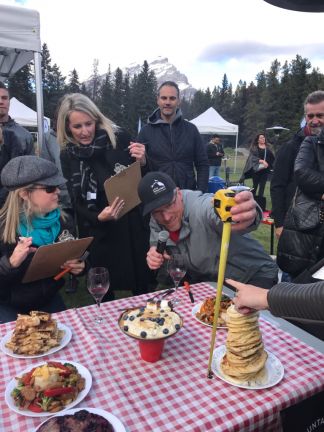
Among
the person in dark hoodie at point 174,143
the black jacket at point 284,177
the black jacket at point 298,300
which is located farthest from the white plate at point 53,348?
the black jacket at point 284,177

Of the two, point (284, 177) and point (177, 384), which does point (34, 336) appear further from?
point (284, 177)

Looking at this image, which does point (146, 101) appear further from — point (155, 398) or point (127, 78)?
point (155, 398)

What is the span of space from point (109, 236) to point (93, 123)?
41.6 inches

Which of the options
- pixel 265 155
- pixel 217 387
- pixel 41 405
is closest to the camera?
pixel 41 405

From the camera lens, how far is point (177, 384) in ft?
4.64

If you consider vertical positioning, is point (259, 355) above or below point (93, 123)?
below

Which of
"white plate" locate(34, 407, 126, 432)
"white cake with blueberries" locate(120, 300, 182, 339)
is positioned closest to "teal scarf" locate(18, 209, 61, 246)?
"white cake with blueberries" locate(120, 300, 182, 339)

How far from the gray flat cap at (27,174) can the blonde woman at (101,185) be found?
653 mm

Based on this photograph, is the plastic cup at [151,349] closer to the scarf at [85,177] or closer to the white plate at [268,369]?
the white plate at [268,369]

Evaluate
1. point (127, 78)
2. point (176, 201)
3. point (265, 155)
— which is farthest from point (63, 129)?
point (127, 78)

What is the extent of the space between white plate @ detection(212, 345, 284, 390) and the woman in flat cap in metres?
1.17

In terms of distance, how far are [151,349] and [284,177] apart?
3047 millimetres

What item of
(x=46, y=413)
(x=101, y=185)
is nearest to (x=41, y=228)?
(x=101, y=185)

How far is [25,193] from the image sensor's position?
244 cm
